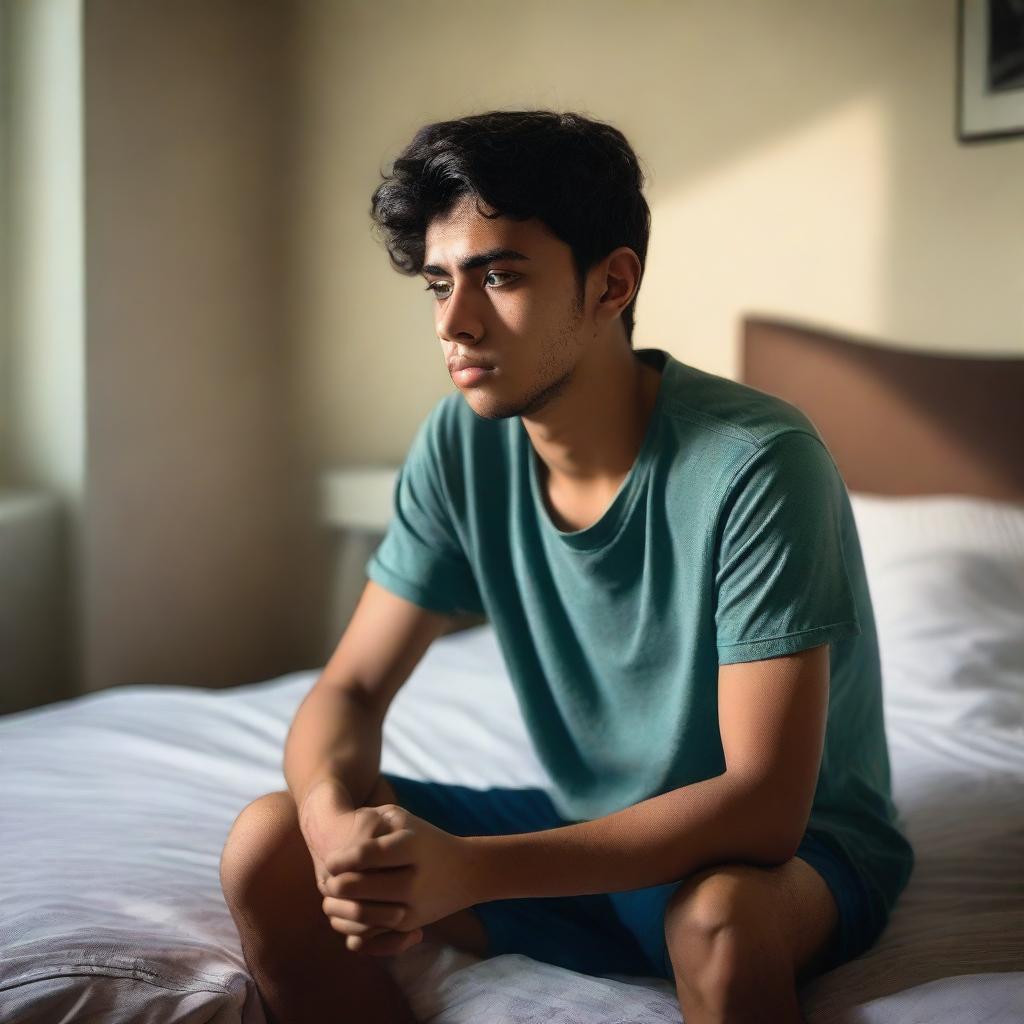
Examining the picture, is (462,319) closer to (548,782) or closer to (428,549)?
(428,549)

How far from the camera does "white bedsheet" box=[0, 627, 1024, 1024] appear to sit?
102cm

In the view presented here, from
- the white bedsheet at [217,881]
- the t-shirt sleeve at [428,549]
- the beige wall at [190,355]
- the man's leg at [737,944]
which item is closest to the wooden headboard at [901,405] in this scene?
the white bedsheet at [217,881]

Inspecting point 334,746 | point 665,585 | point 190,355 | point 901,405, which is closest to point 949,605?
point 901,405

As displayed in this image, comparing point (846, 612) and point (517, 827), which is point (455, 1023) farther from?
point (846, 612)

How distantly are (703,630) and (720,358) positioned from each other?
1.62 meters

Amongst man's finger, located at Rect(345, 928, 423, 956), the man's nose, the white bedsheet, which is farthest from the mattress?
the man's nose

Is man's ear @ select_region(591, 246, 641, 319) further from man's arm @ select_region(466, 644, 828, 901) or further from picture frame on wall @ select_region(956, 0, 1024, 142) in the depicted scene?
picture frame on wall @ select_region(956, 0, 1024, 142)

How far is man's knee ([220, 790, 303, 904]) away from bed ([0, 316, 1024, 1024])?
0.08m

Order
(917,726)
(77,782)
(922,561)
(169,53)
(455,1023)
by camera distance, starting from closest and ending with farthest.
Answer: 1. (455,1023)
2. (77,782)
3. (917,726)
4. (922,561)
5. (169,53)

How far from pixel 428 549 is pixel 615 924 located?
0.47 meters

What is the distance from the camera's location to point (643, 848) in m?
1.02

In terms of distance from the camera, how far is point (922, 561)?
2.01m

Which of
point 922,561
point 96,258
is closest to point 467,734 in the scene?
point 922,561

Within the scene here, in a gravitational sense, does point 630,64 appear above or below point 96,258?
above
